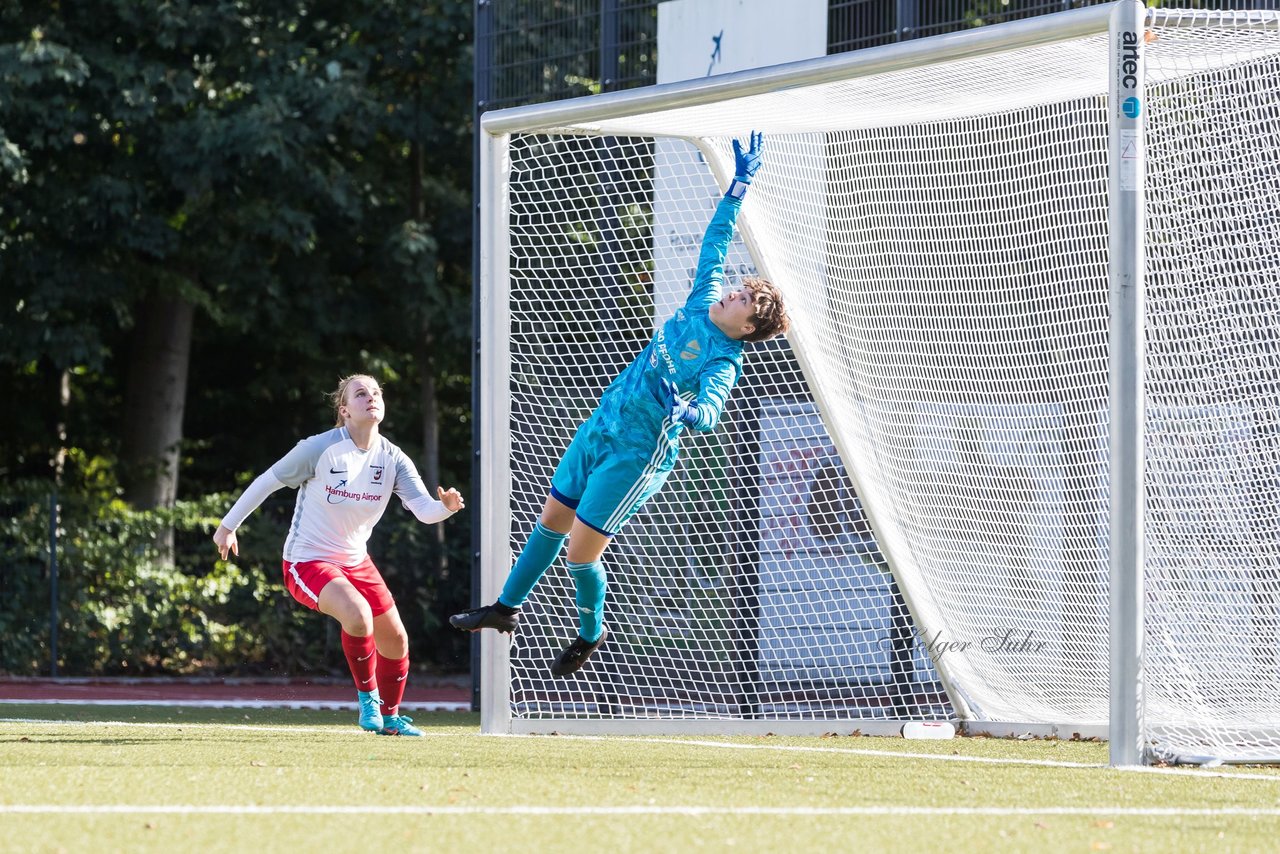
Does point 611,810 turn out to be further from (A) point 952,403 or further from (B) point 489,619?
(A) point 952,403

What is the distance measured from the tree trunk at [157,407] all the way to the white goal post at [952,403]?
7.30 meters

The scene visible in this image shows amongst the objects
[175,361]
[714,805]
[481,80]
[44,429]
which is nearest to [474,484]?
[481,80]

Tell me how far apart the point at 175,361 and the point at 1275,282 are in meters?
12.3

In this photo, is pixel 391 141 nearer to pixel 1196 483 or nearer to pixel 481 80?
pixel 481 80

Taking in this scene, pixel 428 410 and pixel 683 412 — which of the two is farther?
pixel 428 410

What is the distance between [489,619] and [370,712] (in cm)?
117

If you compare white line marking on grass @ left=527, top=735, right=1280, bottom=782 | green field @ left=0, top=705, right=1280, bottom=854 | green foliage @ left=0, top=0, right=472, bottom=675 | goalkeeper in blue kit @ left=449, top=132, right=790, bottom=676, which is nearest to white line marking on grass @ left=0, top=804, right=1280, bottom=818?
green field @ left=0, top=705, right=1280, bottom=854

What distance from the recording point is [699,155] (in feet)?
32.8

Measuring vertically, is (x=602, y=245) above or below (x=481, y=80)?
below

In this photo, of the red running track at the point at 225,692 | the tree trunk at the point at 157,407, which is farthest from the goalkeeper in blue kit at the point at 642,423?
the tree trunk at the point at 157,407

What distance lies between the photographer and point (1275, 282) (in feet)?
Answer: 23.0

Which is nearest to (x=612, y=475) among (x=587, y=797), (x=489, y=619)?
(x=489, y=619)

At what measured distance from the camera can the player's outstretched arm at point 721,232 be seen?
6.92 metres

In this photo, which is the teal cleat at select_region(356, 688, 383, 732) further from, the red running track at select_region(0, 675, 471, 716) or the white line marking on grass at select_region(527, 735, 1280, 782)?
the red running track at select_region(0, 675, 471, 716)
